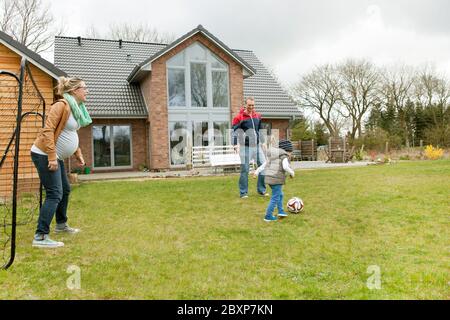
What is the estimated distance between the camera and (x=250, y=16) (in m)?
12.0

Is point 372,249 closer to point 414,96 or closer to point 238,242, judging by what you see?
point 238,242

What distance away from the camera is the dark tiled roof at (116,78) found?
58.1 feet

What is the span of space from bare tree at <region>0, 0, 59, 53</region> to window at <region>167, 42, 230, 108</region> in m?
13.1

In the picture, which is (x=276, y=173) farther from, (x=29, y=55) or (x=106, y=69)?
(x=106, y=69)

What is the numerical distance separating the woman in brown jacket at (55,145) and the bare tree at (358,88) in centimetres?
3617

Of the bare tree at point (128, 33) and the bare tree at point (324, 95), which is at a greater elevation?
the bare tree at point (128, 33)

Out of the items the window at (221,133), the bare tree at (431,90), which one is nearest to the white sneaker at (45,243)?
the window at (221,133)

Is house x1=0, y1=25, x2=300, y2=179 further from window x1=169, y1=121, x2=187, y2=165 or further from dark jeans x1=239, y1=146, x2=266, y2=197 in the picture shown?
dark jeans x1=239, y1=146, x2=266, y2=197

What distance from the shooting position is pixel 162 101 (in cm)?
1731

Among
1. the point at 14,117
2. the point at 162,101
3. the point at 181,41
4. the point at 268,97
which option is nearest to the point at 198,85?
the point at 162,101

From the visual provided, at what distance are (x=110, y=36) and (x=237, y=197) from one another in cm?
3111

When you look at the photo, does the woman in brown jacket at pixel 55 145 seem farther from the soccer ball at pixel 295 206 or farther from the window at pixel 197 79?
the window at pixel 197 79

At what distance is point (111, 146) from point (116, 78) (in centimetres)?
361
